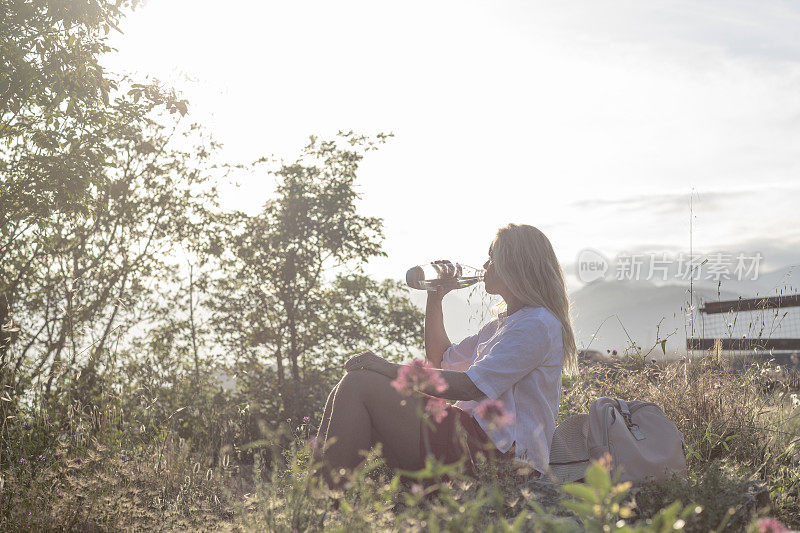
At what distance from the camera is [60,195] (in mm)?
4648

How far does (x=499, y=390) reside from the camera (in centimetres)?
296

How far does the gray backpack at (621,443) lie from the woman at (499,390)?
0.12 meters

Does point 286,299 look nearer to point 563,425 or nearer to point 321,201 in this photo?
point 321,201

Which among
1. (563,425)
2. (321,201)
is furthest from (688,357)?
(321,201)

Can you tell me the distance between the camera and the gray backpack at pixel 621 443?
3.01 meters

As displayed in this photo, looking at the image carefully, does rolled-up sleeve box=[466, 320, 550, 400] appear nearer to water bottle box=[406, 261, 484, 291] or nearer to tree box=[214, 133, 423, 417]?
water bottle box=[406, 261, 484, 291]

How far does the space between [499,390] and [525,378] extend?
0.22 meters

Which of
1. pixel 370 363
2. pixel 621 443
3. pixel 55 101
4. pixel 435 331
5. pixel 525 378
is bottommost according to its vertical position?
pixel 621 443

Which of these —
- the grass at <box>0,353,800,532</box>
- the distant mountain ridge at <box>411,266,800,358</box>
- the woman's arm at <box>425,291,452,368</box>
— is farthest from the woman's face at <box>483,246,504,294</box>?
the distant mountain ridge at <box>411,266,800,358</box>

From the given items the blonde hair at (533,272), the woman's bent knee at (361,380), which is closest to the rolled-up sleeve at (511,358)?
the blonde hair at (533,272)

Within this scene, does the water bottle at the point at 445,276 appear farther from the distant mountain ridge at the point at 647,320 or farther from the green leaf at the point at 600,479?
the green leaf at the point at 600,479

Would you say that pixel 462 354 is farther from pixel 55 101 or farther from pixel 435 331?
pixel 55 101

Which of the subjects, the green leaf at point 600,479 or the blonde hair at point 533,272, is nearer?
the green leaf at point 600,479

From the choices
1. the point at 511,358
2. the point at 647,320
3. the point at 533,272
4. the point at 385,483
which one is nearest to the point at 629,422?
the point at 511,358
